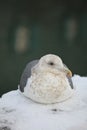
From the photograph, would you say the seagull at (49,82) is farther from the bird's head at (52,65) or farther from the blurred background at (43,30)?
the blurred background at (43,30)

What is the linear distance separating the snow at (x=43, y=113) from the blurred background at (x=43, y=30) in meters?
2.26

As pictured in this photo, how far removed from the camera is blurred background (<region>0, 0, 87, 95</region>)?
500 centimetres


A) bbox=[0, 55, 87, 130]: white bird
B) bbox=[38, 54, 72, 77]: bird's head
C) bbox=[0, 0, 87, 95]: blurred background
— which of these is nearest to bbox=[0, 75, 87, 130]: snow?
bbox=[0, 55, 87, 130]: white bird

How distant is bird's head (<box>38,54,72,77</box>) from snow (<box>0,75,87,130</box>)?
6.3 inches

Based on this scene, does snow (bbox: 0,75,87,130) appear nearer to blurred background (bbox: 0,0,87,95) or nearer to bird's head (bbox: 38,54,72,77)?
bird's head (bbox: 38,54,72,77)

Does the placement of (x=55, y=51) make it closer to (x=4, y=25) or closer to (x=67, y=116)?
(x=4, y=25)

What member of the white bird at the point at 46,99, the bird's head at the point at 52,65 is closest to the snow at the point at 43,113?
the white bird at the point at 46,99

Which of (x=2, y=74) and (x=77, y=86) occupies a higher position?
(x=77, y=86)

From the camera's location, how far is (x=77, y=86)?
278 cm

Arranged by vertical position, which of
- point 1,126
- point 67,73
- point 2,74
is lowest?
point 2,74

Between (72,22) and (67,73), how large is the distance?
2.80m

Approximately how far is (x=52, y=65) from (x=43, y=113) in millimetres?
293

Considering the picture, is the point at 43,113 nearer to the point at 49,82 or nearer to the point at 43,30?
the point at 49,82

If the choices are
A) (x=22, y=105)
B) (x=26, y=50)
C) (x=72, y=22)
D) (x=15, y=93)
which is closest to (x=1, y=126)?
(x=22, y=105)
